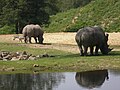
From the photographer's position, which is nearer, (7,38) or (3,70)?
(3,70)

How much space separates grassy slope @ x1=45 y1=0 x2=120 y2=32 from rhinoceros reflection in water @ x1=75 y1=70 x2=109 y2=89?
3248 cm

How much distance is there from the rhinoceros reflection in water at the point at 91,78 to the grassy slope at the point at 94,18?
1279 inches

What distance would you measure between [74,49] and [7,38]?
57.3ft

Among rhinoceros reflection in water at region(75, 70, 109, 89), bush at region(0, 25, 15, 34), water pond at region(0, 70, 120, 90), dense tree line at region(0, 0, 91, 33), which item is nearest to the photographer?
water pond at region(0, 70, 120, 90)

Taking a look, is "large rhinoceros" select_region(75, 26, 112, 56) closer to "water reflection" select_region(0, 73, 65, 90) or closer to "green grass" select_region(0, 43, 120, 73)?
"green grass" select_region(0, 43, 120, 73)

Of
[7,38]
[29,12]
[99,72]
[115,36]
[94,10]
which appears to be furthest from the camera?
[94,10]

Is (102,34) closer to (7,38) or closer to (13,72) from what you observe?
(13,72)

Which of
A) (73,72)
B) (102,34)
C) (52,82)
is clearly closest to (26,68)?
(73,72)

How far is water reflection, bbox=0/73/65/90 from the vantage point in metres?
21.2

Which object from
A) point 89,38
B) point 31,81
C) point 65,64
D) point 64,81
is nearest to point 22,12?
point 89,38

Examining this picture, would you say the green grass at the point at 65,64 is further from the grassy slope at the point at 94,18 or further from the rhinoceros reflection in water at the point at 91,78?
the grassy slope at the point at 94,18

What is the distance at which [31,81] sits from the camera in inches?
899

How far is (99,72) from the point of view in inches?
997

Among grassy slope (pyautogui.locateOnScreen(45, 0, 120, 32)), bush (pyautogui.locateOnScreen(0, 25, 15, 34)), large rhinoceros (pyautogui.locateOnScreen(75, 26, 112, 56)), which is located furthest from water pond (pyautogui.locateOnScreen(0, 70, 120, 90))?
bush (pyautogui.locateOnScreen(0, 25, 15, 34))
